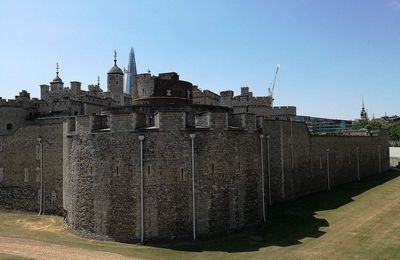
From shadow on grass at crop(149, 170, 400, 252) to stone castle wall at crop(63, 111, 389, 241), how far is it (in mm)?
743

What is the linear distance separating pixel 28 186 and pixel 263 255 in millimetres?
21233

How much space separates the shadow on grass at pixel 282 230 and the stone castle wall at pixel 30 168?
44.6 ft

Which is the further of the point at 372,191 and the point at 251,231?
the point at 372,191

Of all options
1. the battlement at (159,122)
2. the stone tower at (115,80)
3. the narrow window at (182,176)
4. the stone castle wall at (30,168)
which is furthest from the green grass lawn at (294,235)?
the stone tower at (115,80)

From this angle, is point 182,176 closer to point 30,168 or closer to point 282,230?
point 282,230

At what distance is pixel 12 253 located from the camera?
1898cm

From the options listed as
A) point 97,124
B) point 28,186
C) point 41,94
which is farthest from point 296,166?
point 41,94

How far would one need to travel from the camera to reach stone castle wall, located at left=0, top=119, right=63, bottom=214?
30.3m

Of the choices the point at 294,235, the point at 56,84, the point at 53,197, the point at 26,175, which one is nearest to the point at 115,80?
the point at 56,84

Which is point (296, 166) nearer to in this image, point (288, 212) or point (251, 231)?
point (288, 212)

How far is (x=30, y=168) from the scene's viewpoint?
3183 centimetres

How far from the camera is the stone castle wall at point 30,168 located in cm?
3030

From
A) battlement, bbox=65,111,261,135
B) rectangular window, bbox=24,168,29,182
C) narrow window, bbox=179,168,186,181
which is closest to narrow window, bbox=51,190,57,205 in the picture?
rectangular window, bbox=24,168,29,182

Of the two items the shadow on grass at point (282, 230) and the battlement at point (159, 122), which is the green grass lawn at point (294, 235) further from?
the battlement at point (159, 122)
